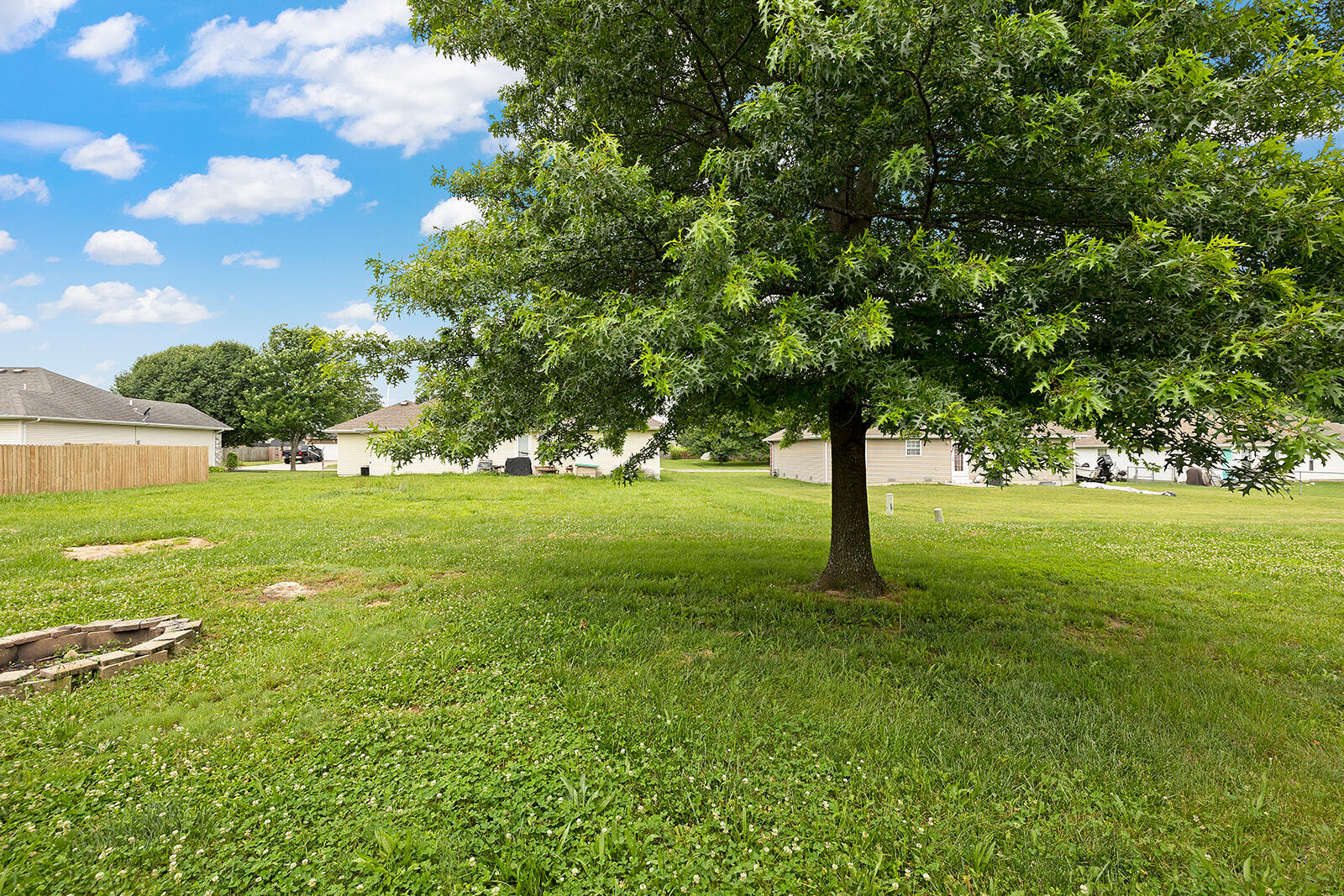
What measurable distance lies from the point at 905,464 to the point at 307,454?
5519 cm

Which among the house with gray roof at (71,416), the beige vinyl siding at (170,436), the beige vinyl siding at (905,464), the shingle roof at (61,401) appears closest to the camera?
the house with gray roof at (71,416)

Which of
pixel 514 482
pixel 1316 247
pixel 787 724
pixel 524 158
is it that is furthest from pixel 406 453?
pixel 514 482

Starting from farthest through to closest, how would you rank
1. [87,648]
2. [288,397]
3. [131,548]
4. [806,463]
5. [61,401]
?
[806,463]
[288,397]
[61,401]
[131,548]
[87,648]

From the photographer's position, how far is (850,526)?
7680mm

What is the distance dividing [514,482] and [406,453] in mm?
18582

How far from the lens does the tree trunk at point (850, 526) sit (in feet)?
24.6

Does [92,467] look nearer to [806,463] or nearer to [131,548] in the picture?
[131,548]

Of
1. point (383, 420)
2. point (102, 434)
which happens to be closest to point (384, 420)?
point (383, 420)

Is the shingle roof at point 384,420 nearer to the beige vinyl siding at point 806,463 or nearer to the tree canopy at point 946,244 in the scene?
the beige vinyl siding at point 806,463

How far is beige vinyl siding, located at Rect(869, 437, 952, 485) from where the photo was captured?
31.3 m

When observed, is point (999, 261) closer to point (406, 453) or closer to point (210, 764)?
point (406, 453)

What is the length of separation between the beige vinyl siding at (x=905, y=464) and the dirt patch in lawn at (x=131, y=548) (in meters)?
28.5

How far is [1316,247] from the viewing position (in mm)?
4090

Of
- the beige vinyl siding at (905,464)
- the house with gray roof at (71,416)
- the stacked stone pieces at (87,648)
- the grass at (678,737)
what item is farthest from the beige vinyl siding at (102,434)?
the beige vinyl siding at (905,464)
